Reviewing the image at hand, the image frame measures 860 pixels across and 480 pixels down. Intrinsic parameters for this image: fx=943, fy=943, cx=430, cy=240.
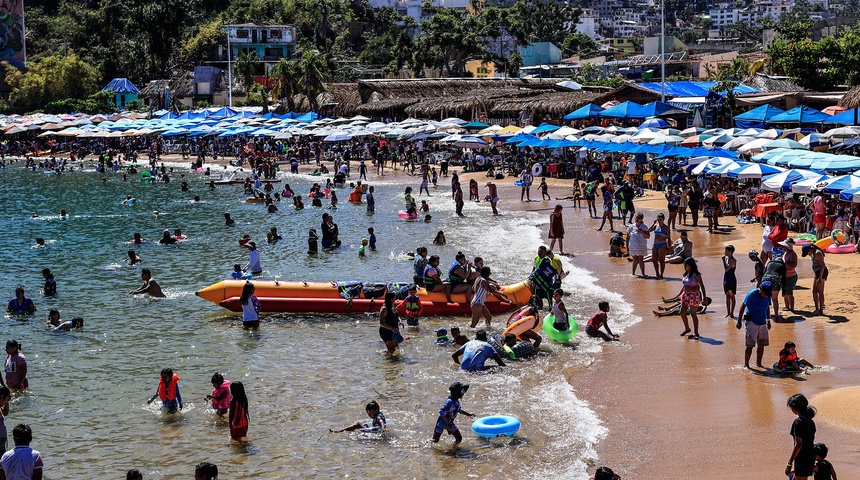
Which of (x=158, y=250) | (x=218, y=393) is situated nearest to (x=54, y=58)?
(x=158, y=250)

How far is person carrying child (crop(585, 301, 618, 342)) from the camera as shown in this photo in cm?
1458

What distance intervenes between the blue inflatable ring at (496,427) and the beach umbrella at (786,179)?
13660mm

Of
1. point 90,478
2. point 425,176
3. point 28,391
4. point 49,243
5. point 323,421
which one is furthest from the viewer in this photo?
point 425,176

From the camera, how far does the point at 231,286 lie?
17.3 m

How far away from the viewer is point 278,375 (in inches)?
546

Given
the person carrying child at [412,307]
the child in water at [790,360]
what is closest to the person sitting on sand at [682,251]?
the person carrying child at [412,307]

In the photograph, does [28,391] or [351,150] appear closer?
[28,391]

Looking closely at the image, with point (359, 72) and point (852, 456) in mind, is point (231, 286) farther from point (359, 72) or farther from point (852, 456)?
point (359, 72)

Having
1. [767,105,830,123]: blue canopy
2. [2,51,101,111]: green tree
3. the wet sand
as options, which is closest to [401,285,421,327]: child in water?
the wet sand

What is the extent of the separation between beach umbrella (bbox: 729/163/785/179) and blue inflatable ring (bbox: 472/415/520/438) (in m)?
15.5

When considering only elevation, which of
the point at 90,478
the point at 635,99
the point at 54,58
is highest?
the point at 54,58

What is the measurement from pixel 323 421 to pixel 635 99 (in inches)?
1455

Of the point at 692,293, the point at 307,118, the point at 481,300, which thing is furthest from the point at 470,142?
the point at 692,293

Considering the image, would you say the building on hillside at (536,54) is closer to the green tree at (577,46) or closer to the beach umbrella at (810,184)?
the green tree at (577,46)
